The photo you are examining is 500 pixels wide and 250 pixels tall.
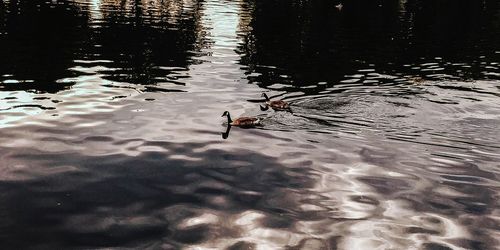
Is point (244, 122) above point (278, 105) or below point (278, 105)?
below

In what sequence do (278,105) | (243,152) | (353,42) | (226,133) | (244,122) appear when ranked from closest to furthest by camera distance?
1. (243,152)
2. (226,133)
3. (244,122)
4. (278,105)
5. (353,42)

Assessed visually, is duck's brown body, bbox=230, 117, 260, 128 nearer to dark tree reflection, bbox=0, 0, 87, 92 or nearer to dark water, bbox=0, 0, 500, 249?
dark water, bbox=0, 0, 500, 249

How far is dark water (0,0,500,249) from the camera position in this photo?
1004 centimetres

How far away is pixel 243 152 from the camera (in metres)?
15.0

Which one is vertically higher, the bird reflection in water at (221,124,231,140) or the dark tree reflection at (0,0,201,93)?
the dark tree reflection at (0,0,201,93)

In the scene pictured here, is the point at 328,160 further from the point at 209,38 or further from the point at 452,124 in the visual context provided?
the point at 209,38

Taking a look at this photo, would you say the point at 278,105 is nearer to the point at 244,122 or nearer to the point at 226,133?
the point at 244,122

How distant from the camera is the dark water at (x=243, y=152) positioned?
1004 centimetres

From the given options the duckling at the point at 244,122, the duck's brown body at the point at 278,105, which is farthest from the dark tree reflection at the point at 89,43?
the duckling at the point at 244,122

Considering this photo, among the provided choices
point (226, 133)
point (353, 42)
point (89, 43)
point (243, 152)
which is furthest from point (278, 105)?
point (353, 42)

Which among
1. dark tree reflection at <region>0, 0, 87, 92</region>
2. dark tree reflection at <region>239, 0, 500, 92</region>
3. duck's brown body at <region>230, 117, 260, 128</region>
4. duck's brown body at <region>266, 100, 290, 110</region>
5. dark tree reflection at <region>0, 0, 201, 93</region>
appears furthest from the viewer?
dark tree reflection at <region>239, 0, 500, 92</region>

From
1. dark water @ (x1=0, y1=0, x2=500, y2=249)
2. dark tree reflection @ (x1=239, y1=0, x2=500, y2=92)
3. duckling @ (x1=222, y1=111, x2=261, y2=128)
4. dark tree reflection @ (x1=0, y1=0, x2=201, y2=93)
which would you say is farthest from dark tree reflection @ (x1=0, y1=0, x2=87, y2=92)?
dark tree reflection @ (x1=239, y1=0, x2=500, y2=92)

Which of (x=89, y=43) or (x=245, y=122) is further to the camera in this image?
(x=89, y=43)

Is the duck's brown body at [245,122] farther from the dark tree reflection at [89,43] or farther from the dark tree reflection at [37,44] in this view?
the dark tree reflection at [37,44]
